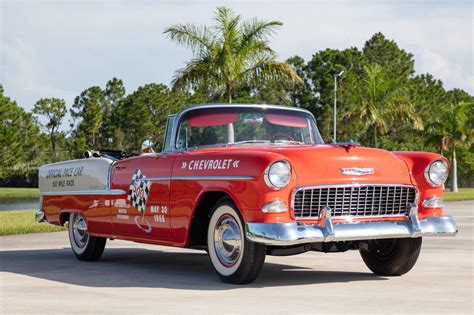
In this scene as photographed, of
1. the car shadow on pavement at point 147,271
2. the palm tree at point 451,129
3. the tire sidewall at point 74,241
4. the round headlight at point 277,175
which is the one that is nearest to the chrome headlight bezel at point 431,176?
the car shadow on pavement at point 147,271

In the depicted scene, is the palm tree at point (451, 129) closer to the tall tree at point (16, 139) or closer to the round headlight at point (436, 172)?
the tall tree at point (16, 139)

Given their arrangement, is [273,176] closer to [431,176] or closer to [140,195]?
[431,176]

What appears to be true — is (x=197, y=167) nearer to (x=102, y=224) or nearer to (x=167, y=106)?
(x=102, y=224)

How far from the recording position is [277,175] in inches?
303

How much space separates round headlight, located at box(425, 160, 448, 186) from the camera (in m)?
8.71

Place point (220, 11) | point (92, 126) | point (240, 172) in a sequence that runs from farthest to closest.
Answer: point (92, 126) < point (220, 11) < point (240, 172)

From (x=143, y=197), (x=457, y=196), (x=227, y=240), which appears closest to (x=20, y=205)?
(x=457, y=196)

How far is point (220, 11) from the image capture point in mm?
28078

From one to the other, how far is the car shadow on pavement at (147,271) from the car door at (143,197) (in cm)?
48

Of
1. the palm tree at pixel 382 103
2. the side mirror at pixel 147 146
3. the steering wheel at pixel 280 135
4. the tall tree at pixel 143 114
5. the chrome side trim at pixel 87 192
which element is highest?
the tall tree at pixel 143 114

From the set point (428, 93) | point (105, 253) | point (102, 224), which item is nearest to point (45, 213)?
point (105, 253)

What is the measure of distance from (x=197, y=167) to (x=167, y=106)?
76470 millimetres

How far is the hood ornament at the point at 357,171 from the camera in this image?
798cm

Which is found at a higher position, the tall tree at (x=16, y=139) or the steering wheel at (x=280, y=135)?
the tall tree at (x=16, y=139)
